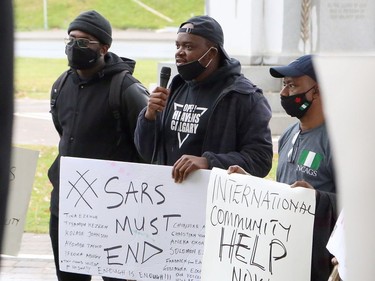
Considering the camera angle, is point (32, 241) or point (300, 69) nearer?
point (300, 69)

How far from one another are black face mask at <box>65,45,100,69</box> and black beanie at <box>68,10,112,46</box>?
0.41 ft

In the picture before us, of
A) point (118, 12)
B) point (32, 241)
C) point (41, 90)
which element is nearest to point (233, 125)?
point (32, 241)

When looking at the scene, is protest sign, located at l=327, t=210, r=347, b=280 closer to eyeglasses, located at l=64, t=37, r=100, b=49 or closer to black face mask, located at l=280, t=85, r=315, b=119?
black face mask, located at l=280, t=85, r=315, b=119

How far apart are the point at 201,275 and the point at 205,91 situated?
952 millimetres

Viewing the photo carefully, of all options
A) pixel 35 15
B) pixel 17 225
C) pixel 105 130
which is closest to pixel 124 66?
A: pixel 105 130

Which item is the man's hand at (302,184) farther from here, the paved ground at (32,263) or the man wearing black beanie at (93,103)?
the paved ground at (32,263)

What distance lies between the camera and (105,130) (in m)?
5.23

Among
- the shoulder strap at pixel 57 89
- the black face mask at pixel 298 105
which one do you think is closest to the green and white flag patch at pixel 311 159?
the black face mask at pixel 298 105

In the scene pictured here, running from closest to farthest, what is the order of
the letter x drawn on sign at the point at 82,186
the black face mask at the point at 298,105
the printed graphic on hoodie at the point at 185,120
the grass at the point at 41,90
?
the black face mask at the point at 298,105 → the printed graphic on hoodie at the point at 185,120 → the letter x drawn on sign at the point at 82,186 → the grass at the point at 41,90

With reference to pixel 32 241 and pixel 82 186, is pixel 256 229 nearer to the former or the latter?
pixel 82 186

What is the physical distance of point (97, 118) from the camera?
5215mm

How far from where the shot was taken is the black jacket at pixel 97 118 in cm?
521

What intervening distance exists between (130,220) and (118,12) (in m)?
45.9

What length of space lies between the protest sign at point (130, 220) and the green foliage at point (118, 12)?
1664 inches
